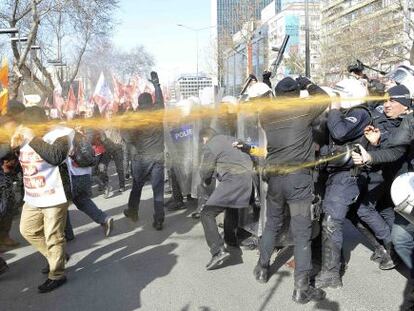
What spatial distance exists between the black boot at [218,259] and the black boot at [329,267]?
926mm

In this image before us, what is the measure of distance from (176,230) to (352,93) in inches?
124

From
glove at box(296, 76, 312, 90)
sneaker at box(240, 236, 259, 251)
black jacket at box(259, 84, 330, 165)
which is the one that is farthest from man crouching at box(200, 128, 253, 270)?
glove at box(296, 76, 312, 90)

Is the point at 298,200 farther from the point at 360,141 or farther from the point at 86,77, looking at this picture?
the point at 86,77

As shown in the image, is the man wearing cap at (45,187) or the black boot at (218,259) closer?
the man wearing cap at (45,187)

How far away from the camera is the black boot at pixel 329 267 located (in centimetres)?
434

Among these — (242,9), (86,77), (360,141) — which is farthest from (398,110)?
(86,77)

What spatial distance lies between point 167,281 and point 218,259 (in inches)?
21.8

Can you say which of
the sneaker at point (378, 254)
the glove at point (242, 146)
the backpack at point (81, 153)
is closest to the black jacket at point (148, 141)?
the backpack at point (81, 153)

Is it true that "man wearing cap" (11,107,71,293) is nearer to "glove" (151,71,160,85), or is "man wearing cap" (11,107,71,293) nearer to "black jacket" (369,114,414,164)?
"black jacket" (369,114,414,164)

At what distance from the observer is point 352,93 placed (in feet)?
14.4

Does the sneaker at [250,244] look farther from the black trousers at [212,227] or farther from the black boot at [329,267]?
the black boot at [329,267]

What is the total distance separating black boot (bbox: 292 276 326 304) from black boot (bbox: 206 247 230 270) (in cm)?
94

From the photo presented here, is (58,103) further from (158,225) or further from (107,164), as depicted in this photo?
(158,225)

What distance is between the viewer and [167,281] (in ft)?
15.2
